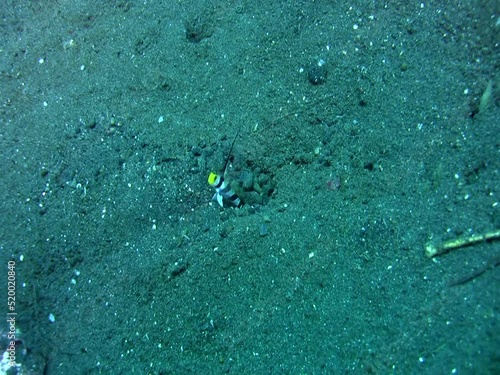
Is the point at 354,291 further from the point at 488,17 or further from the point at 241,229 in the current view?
the point at 488,17

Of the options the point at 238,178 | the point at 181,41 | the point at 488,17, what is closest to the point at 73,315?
the point at 238,178

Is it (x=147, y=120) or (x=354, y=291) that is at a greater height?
(x=147, y=120)

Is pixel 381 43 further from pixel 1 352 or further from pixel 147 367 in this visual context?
pixel 1 352

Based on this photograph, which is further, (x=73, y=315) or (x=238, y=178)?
(x=238, y=178)

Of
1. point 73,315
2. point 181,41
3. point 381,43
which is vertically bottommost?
point 73,315

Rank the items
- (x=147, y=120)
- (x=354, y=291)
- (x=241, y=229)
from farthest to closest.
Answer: (x=147, y=120)
(x=241, y=229)
(x=354, y=291)

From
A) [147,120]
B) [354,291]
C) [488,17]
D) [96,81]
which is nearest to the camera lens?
[354,291]
